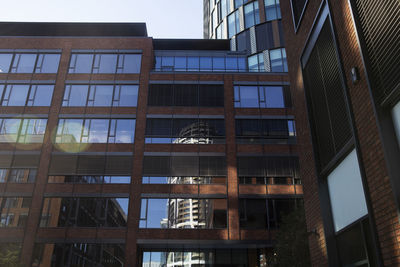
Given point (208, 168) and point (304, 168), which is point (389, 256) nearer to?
point (304, 168)

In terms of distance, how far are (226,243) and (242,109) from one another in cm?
1135

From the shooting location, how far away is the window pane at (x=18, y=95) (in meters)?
29.7

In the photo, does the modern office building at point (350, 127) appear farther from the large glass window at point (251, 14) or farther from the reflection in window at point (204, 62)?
the large glass window at point (251, 14)

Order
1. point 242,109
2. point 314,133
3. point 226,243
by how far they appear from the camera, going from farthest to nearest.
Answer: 1. point 242,109
2. point 226,243
3. point 314,133

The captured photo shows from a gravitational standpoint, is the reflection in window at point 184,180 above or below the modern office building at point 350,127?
above

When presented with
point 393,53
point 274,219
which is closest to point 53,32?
point 274,219

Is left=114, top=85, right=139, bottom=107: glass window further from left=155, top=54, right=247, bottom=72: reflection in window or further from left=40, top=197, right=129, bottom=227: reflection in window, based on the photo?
left=40, top=197, right=129, bottom=227: reflection in window

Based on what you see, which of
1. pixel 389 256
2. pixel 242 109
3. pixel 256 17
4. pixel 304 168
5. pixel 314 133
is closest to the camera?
pixel 389 256

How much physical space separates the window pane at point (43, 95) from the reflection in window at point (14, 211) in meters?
8.40

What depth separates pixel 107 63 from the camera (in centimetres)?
3131

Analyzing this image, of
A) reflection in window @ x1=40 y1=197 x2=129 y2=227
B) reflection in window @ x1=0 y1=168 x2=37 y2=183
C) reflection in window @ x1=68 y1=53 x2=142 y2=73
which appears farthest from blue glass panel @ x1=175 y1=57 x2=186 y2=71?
reflection in window @ x1=0 y1=168 x2=37 y2=183

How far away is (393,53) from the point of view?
212 inches

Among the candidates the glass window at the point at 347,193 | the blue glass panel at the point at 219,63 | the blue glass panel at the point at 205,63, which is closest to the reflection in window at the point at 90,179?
the blue glass panel at the point at 205,63

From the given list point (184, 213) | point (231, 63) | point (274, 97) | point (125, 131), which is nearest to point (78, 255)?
point (184, 213)
